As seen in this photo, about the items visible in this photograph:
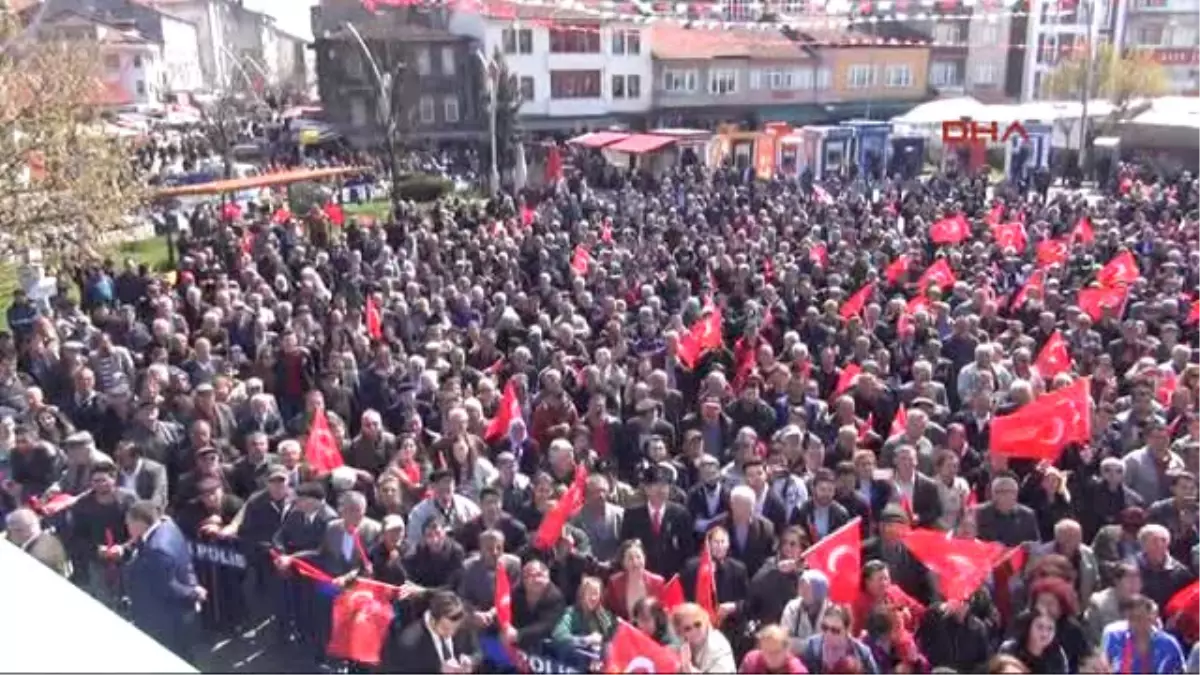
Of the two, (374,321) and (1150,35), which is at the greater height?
(1150,35)

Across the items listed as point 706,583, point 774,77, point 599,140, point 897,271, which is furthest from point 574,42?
point 706,583

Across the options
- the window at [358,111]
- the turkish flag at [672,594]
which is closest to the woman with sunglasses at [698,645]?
the turkish flag at [672,594]

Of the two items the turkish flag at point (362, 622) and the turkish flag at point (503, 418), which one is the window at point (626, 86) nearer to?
the turkish flag at point (503, 418)

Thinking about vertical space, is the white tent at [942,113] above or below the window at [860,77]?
below

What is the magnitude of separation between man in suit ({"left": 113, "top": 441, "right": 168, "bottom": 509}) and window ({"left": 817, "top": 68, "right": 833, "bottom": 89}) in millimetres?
54188


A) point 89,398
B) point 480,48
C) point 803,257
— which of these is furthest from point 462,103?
point 89,398

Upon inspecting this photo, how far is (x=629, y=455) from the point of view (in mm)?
9680

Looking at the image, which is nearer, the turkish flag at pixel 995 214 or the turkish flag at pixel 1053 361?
the turkish flag at pixel 1053 361

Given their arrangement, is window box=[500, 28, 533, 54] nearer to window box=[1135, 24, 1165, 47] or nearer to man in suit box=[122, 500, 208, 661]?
window box=[1135, 24, 1165, 47]

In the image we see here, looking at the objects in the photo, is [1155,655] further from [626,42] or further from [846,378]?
[626,42]

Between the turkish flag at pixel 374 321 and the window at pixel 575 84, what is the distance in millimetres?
41064

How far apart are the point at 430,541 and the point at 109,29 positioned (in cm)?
6722

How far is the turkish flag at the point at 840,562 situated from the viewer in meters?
6.57

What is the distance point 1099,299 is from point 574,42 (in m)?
42.7
